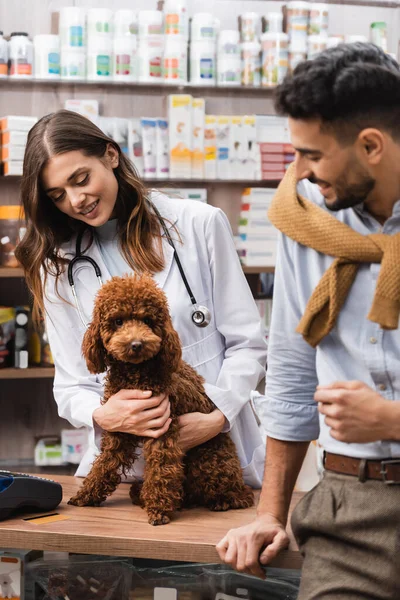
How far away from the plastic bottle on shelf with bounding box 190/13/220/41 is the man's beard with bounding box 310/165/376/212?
10.7ft

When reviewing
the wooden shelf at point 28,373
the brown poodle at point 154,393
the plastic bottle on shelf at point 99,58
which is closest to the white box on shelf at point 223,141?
the plastic bottle on shelf at point 99,58

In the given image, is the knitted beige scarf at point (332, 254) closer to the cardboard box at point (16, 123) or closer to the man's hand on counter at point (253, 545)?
the man's hand on counter at point (253, 545)

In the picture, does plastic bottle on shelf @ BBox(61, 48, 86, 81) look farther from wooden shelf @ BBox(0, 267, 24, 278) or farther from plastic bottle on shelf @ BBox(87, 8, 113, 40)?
wooden shelf @ BBox(0, 267, 24, 278)

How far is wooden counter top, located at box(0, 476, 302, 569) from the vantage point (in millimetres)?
1596

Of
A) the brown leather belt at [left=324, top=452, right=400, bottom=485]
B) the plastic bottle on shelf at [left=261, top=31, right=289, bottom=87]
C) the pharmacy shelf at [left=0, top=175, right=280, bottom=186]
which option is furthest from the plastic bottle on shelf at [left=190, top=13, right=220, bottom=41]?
the brown leather belt at [left=324, top=452, right=400, bottom=485]

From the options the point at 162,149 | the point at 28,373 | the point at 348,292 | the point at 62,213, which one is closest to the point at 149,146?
the point at 162,149

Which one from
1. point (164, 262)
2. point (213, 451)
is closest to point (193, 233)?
point (164, 262)

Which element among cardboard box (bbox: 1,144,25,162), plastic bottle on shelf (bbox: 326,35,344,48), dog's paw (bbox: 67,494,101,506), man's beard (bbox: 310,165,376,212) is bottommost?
dog's paw (bbox: 67,494,101,506)

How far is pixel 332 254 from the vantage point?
4.42 ft

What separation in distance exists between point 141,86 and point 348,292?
3.39m

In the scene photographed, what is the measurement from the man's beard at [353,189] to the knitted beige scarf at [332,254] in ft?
0.16

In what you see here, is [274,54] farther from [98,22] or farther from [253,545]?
[253,545]

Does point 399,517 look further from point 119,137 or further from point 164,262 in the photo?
point 119,137

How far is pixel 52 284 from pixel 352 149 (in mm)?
1073
